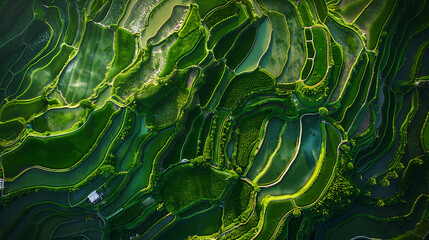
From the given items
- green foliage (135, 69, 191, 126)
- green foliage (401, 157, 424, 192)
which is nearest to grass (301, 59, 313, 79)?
green foliage (135, 69, 191, 126)

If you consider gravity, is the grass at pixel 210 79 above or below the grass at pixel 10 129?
below

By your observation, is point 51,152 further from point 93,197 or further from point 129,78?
point 129,78

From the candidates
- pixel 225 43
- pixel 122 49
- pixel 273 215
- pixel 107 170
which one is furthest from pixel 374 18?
pixel 107 170

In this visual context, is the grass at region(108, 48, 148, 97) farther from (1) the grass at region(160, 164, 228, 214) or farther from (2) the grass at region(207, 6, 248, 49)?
(1) the grass at region(160, 164, 228, 214)

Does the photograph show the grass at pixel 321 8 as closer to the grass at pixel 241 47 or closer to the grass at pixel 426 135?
the grass at pixel 241 47

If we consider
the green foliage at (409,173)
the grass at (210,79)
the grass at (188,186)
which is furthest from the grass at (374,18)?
the grass at (188,186)

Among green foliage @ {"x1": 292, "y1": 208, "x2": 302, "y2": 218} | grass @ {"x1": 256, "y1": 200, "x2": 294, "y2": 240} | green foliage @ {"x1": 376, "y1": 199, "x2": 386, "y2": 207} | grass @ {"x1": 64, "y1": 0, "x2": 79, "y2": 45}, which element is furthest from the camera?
grass @ {"x1": 64, "y1": 0, "x2": 79, "y2": 45}
